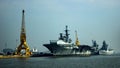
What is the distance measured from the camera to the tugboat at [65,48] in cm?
14762

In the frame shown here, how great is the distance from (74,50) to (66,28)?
14884 mm

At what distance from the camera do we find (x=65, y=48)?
6038 inches

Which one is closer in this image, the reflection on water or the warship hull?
the reflection on water

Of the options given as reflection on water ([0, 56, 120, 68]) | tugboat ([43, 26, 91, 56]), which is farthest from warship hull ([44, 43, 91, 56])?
reflection on water ([0, 56, 120, 68])

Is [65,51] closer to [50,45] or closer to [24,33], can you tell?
[50,45]

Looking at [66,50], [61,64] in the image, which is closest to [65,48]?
[66,50]

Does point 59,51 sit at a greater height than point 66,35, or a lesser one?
lesser

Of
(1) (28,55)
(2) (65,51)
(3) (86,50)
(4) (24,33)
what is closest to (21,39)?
(4) (24,33)

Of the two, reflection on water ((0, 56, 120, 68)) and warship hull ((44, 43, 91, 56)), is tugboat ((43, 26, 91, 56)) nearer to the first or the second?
warship hull ((44, 43, 91, 56))

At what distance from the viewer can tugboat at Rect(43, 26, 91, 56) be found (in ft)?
484

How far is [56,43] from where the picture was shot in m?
144

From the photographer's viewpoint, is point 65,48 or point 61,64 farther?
point 65,48

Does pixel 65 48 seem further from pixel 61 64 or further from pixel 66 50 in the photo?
pixel 61 64

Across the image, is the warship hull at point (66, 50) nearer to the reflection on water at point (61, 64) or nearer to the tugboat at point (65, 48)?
the tugboat at point (65, 48)
